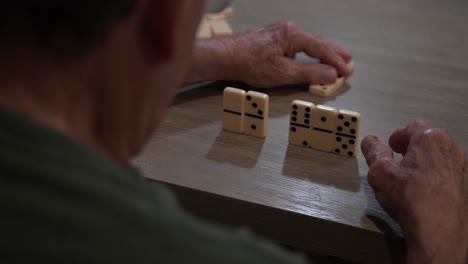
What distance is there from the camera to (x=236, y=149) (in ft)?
3.95

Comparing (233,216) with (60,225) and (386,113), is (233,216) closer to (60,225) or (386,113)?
(386,113)

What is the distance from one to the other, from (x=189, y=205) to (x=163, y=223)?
25.1 inches

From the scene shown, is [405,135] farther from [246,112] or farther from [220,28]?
[220,28]

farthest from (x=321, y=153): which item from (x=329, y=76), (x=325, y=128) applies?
(x=329, y=76)

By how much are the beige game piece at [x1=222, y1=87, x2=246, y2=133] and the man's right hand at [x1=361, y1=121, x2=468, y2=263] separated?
27 cm

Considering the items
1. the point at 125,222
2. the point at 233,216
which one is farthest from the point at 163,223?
the point at 233,216

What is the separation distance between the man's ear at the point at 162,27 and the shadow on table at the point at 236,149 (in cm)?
65

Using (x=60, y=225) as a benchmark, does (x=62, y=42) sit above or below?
above

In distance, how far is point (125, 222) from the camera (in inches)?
17.4

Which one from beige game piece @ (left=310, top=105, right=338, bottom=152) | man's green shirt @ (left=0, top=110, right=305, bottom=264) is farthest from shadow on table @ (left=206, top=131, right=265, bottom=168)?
man's green shirt @ (left=0, top=110, right=305, bottom=264)

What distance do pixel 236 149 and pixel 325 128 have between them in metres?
0.18

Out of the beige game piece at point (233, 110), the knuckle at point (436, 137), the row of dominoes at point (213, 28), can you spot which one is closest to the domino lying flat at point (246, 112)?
the beige game piece at point (233, 110)

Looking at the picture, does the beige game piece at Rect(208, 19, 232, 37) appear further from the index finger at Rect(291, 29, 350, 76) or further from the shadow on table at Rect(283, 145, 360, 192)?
the shadow on table at Rect(283, 145, 360, 192)

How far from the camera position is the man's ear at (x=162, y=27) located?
0.49 metres
